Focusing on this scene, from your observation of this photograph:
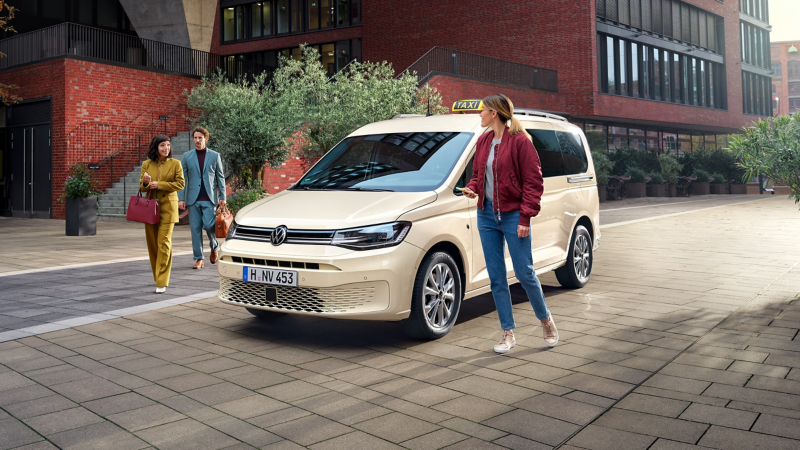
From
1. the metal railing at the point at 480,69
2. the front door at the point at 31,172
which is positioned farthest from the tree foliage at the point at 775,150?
the front door at the point at 31,172

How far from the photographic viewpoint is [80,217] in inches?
648

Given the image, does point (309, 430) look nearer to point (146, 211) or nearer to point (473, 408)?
point (473, 408)

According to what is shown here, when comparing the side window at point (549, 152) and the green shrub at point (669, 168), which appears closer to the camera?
the side window at point (549, 152)

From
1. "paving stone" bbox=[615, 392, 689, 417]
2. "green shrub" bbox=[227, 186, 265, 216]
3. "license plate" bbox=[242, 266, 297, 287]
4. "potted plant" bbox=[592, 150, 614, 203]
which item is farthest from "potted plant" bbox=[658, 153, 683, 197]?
"paving stone" bbox=[615, 392, 689, 417]

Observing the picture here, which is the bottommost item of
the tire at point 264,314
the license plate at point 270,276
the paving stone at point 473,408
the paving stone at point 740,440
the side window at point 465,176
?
the paving stone at point 740,440

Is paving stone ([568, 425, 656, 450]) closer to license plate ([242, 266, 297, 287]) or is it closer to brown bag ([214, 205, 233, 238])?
license plate ([242, 266, 297, 287])

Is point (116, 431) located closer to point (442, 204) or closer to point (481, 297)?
point (442, 204)

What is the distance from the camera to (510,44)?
3350cm

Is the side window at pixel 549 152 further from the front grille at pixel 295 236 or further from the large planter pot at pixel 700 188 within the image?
the large planter pot at pixel 700 188

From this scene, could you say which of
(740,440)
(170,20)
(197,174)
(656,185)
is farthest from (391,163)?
(656,185)

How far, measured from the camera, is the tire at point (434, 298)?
18.4ft

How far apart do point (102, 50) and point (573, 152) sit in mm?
21159

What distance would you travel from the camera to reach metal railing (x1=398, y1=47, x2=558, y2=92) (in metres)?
27.2

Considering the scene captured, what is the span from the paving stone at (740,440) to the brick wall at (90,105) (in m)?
23.0
